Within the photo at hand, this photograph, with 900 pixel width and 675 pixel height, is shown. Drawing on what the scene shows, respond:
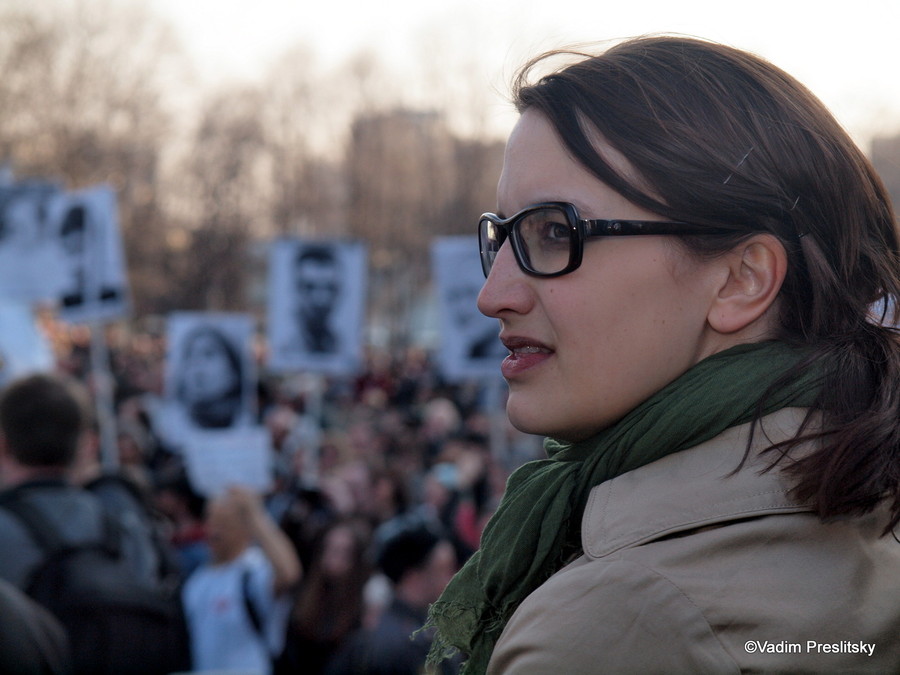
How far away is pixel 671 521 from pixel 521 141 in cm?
59

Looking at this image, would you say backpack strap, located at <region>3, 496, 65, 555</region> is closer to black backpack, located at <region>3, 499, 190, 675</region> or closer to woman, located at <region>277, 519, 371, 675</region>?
black backpack, located at <region>3, 499, 190, 675</region>

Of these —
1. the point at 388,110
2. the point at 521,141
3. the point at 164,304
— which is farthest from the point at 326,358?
the point at 164,304

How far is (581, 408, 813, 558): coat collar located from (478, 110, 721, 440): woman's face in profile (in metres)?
0.14

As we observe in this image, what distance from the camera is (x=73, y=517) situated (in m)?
3.67

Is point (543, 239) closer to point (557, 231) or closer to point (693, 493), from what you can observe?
point (557, 231)

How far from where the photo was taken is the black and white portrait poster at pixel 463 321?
959cm

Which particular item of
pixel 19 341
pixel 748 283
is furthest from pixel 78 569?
pixel 19 341

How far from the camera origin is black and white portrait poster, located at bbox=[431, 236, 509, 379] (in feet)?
31.5

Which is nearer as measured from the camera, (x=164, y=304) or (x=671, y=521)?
(x=671, y=521)

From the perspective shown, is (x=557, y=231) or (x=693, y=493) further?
(x=557, y=231)

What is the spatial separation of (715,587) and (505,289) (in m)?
0.52

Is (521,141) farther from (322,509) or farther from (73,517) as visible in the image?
(322,509)

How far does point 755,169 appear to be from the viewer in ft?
4.45

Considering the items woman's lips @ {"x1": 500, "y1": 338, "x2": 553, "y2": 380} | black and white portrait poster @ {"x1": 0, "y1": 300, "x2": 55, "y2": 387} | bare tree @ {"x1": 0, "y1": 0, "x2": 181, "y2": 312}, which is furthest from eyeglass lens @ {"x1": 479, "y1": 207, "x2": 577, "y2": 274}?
bare tree @ {"x1": 0, "y1": 0, "x2": 181, "y2": 312}
